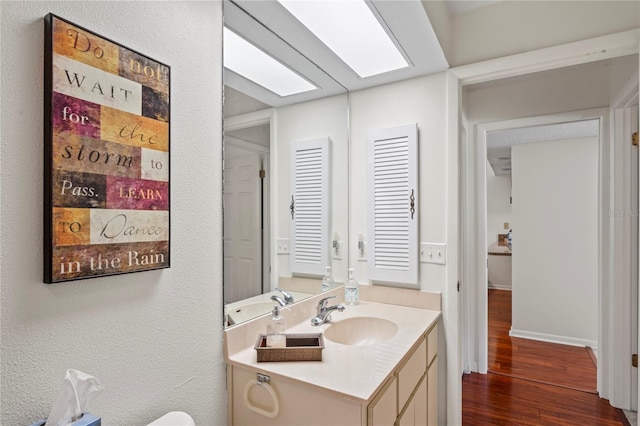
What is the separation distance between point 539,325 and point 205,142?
12.9 ft

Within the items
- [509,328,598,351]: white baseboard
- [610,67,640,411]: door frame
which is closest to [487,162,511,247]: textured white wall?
[509,328,598,351]: white baseboard

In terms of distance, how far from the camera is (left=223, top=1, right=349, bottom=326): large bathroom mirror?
1.30 meters

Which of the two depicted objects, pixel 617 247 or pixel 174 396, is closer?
pixel 174 396

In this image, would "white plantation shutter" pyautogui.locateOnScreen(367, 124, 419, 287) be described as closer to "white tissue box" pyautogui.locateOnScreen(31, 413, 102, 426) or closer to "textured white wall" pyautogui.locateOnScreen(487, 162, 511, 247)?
"white tissue box" pyautogui.locateOnScreen(31, 413, 102, 426)

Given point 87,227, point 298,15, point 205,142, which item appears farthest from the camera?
point 298,15

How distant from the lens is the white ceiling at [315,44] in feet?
4.41

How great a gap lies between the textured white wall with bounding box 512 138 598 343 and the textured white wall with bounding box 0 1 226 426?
3.60 m

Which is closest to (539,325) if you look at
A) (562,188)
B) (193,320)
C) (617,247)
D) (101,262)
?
(562,188)

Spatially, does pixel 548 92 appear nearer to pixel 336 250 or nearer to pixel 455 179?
pixel 455 179

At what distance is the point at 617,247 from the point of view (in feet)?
7.56

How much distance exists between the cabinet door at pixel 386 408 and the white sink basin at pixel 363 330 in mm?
482

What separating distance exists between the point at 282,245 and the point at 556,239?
324cm

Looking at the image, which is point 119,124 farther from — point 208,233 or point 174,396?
point 174,396

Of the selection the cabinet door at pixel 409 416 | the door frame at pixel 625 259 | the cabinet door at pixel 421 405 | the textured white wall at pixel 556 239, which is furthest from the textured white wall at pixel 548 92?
the cabinet door at pixel 409 416
